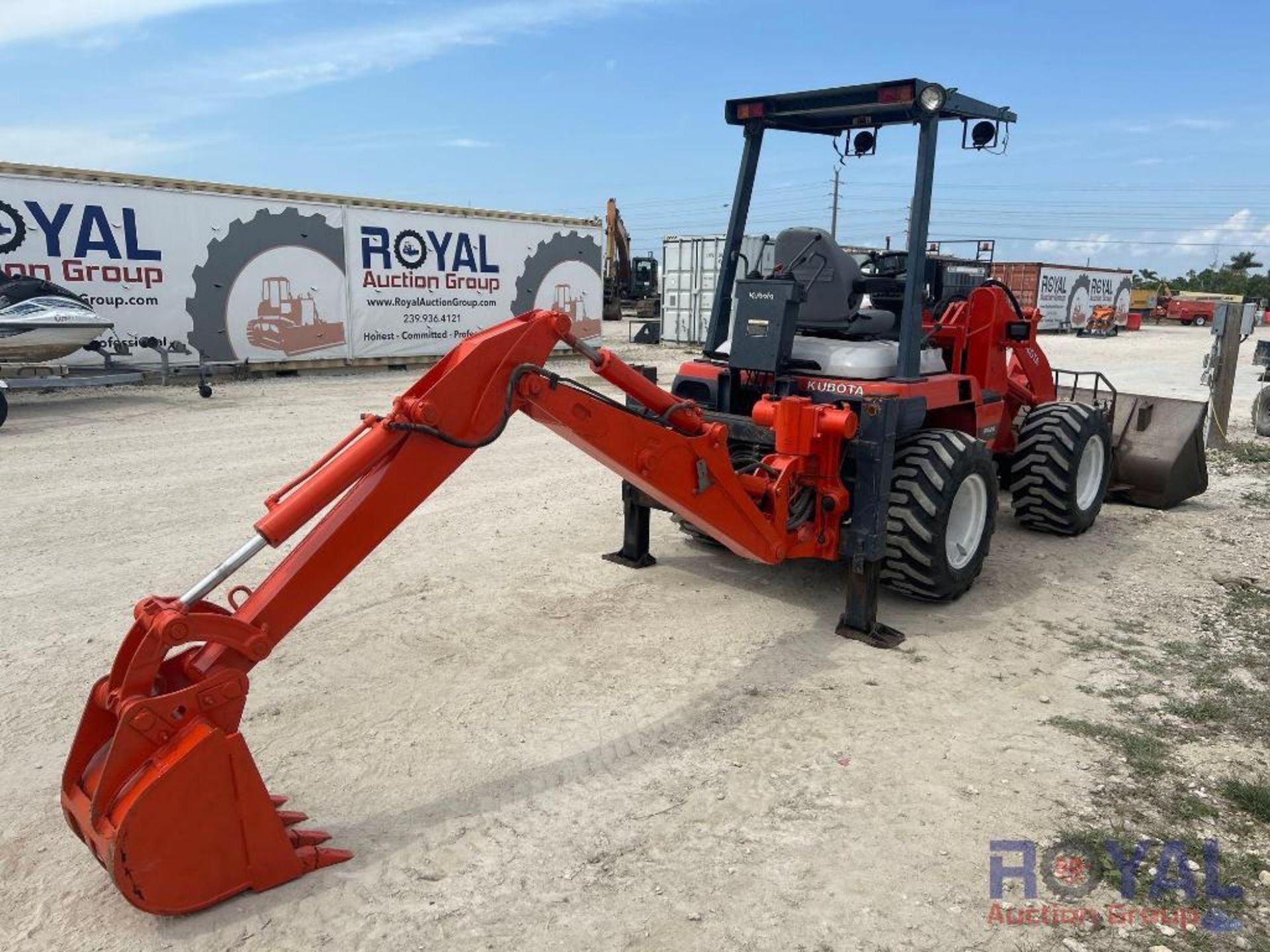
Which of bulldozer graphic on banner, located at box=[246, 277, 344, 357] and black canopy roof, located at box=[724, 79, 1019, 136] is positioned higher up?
black canopy roof, located at box=[724, 79, 1019, 136]

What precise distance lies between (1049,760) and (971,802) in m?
0.54

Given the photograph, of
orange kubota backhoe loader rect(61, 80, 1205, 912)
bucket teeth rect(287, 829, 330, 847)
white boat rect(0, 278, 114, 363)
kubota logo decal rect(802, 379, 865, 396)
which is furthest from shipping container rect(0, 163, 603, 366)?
bucket teeth rect(287, 829, 330, 847)

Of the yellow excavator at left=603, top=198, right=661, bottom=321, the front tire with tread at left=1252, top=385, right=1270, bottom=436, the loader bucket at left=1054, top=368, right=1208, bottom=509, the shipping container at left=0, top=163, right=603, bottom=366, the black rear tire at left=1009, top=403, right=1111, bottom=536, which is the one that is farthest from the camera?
the yellow excavator at left=603, top=198, right=661, bottom=321

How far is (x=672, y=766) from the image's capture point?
150 inches

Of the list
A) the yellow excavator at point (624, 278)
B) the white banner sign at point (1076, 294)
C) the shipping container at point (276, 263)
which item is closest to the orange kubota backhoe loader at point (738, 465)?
the shipping container at point (276, 263)

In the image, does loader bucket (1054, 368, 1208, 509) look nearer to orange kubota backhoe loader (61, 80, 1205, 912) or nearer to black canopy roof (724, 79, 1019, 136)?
orange kubota backhoe loader (61, 80, 1205, 912)

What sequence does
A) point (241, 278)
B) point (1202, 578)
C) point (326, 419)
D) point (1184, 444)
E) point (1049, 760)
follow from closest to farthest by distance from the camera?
point (1049, 760) → point (1202, 578) → point (1184, 444) → point (326, 419) → point (241, 278)

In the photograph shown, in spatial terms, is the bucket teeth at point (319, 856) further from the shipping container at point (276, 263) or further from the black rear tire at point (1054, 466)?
the shipping container at point (276, 263)

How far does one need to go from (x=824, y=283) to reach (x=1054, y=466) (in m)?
2.43

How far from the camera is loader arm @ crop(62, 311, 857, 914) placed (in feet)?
9.09

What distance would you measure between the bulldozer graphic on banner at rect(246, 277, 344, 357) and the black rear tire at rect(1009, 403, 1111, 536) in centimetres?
1238

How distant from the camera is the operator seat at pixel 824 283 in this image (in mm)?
5582

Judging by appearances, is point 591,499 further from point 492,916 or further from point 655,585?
point 492,916

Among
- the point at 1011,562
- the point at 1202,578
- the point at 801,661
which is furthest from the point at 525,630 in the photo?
the point at 1202,578
